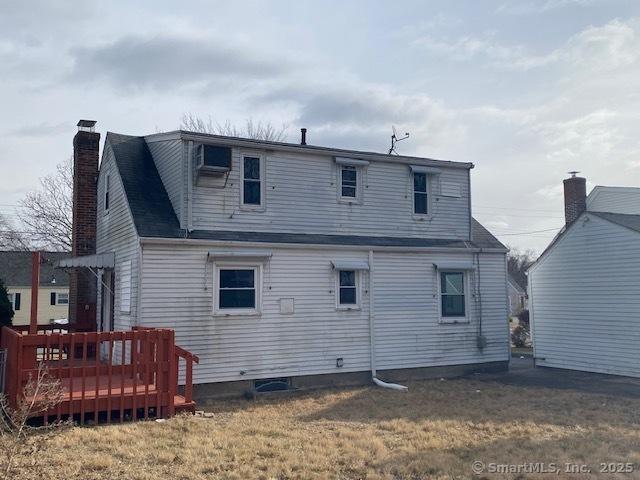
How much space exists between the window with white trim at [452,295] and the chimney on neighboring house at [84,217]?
9594 millimetres

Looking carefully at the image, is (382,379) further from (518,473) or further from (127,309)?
(518,473)

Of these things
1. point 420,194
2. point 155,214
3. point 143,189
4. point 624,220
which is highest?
point 420,194

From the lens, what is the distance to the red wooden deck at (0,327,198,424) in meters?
8.63

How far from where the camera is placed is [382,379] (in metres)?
14.0

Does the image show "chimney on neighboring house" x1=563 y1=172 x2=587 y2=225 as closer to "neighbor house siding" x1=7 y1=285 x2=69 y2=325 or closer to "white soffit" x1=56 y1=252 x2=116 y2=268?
"white soffit" x1=56 y1=252 x2=116 y2=268

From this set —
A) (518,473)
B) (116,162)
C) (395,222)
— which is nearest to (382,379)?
(395,222)

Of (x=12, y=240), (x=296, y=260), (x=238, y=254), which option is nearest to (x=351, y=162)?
(x=296, y=260)

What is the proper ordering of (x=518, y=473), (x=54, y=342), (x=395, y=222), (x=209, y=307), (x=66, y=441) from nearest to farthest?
(x=518, y=473) < (x=66, y=441) < (x=54, y=342) < (x=209, y=307) < (x=395, y=222)

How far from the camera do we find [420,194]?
52.7ft

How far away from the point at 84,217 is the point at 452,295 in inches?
417

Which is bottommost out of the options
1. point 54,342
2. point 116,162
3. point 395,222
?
point 54,342

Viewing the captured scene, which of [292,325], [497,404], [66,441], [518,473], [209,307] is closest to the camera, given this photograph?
[518,473]

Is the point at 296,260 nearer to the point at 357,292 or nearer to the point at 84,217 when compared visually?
the point at 357,292

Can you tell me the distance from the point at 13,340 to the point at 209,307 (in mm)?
4064
